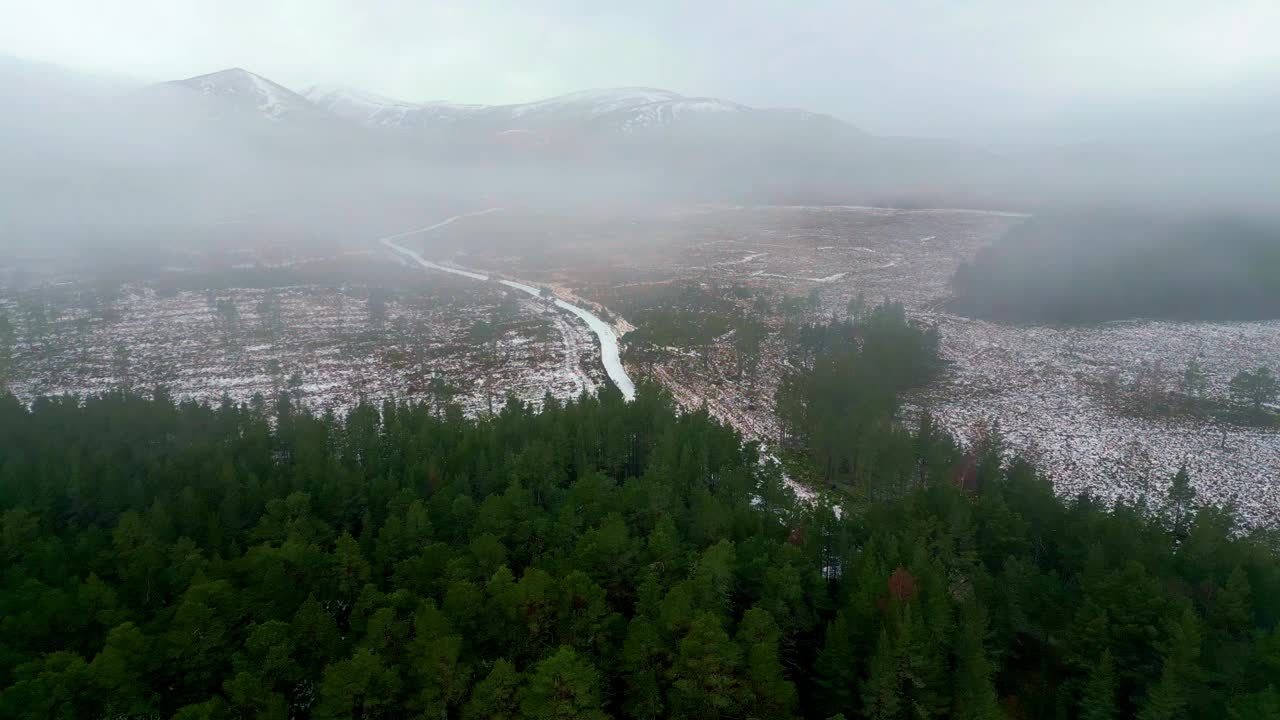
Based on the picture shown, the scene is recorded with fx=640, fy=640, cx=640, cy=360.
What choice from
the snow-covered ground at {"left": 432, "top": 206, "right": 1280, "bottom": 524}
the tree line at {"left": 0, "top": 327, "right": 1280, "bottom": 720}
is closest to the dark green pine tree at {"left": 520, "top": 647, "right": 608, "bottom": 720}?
the tree line at {"left": 0, "top": 327, "right": 1280, "bottom": 720}

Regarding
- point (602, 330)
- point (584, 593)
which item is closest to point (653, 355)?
point (602, 330)

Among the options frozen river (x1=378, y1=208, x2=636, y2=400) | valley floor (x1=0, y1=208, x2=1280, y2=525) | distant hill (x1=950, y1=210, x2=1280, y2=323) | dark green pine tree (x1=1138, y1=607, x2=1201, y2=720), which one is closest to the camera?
dark green pine tree (x1=1138, y1=607, x2=1201, y2=720)

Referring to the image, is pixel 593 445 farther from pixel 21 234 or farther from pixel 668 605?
pixel 21 234

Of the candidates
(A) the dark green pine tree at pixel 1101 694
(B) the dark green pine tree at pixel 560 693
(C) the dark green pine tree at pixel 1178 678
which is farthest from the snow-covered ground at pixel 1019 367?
(B) the dark green pine tree at pixel 560 693

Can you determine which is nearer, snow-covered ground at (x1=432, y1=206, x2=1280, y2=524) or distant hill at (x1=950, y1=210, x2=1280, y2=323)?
snow-covered ground at (x1=432, y1=206, x2=1280, y2=524)

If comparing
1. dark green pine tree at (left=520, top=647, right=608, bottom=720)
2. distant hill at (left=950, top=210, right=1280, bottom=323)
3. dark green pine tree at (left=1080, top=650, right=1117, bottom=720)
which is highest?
distant hill at (left=950, top=210, right=1280, bottom=323)

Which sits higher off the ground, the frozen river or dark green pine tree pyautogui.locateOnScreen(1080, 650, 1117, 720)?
the frozen river

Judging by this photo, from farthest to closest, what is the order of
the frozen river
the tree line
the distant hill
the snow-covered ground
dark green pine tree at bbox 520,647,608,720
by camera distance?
the distant hill → the frozen river → the snow-covered ground → the tree line → dark green pine tree at bbox 520,647,608,720

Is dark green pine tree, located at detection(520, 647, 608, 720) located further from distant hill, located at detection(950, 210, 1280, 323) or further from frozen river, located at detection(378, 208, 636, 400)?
distant hill, located at detection(950, 210, 1280, 323)

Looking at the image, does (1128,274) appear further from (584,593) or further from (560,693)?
(560,693)

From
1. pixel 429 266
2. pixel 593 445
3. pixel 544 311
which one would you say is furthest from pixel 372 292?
pixel 593 445

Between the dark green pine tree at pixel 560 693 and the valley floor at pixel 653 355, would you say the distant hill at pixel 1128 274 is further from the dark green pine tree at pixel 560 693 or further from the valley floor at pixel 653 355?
the dark green pine tree at pixel 560 693
